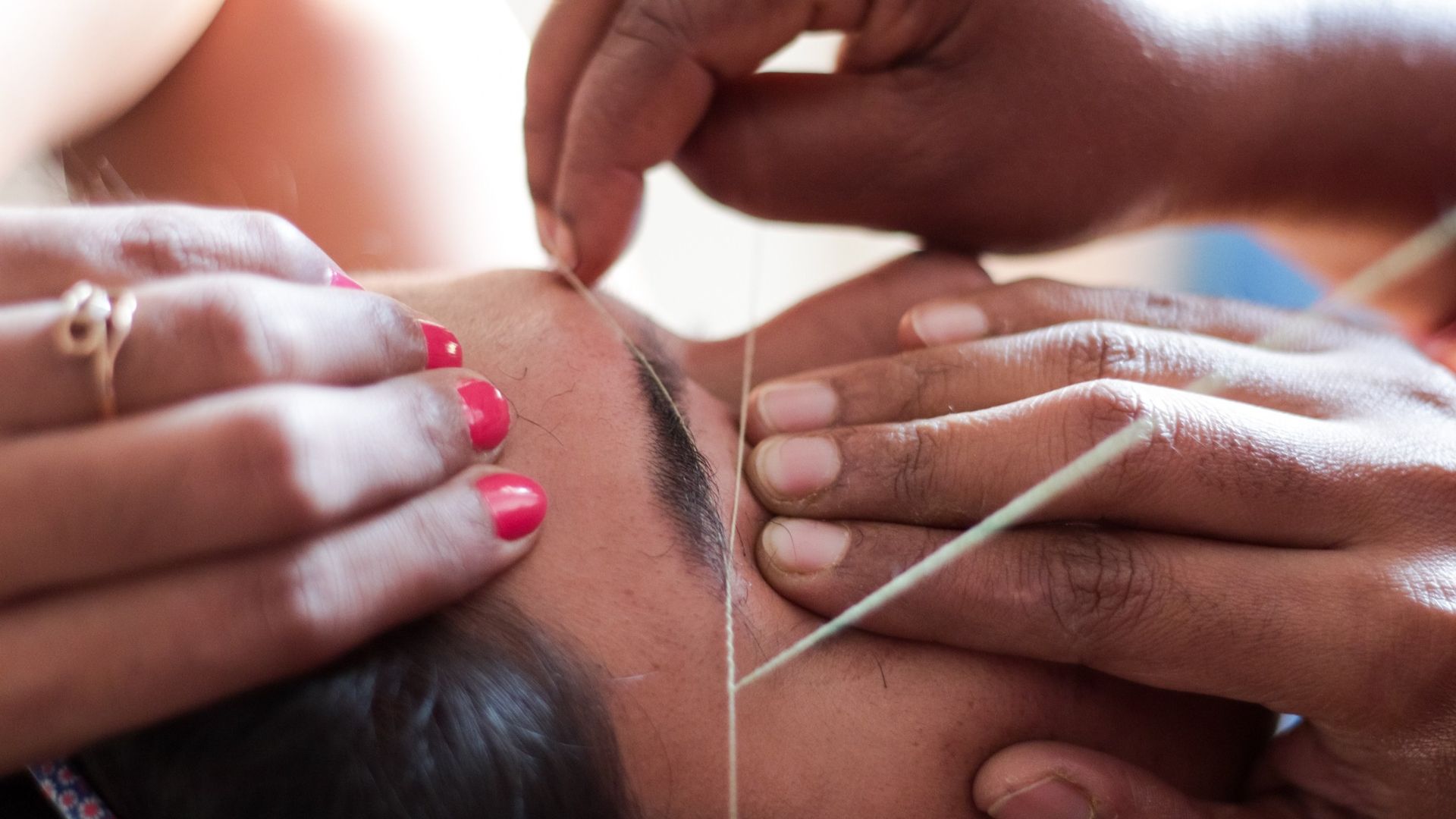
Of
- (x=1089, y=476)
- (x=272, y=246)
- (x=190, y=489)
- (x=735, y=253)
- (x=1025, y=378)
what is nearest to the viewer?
(x=190, y=489)

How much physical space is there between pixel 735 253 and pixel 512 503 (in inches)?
52.0

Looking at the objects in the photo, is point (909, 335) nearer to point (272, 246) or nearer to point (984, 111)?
point (984, 111)

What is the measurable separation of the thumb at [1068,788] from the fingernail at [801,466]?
240 millimetres

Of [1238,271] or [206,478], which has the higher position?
[206,478]

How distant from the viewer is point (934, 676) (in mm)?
701

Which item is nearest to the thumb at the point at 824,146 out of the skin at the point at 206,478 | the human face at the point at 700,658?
the human face at the point at 700,658

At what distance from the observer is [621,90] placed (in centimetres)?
88

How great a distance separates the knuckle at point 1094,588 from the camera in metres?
0.69

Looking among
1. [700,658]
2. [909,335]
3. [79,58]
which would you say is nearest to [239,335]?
[700,658]

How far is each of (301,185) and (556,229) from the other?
1.26 feet

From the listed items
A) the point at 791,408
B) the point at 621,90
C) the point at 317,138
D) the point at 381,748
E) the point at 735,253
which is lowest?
the point at 735,253

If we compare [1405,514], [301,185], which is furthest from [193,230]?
[1405,514]

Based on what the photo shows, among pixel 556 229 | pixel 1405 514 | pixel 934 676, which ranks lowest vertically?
pixel 934 676

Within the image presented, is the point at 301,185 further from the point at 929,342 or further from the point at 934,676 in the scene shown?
the point at 934,676
